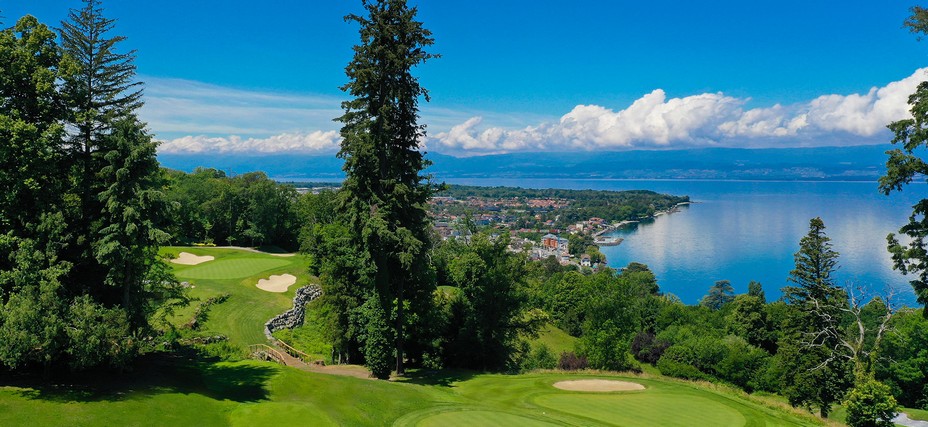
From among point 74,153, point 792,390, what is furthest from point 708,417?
point 74,153

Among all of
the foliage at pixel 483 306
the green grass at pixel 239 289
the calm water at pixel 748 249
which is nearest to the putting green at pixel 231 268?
the green grass at pixel 239 289

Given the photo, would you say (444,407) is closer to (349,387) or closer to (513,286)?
(349,387)

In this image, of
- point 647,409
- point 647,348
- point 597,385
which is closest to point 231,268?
point 597,385

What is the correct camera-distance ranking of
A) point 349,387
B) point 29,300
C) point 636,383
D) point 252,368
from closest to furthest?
point 29,300
point 349,387
point 252,368
point 636,383

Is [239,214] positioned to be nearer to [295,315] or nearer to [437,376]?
[295,315]

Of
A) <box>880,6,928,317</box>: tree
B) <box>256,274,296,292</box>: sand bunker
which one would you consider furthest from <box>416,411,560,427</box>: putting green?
<box>256,274,296,292</box>: sand bunker
